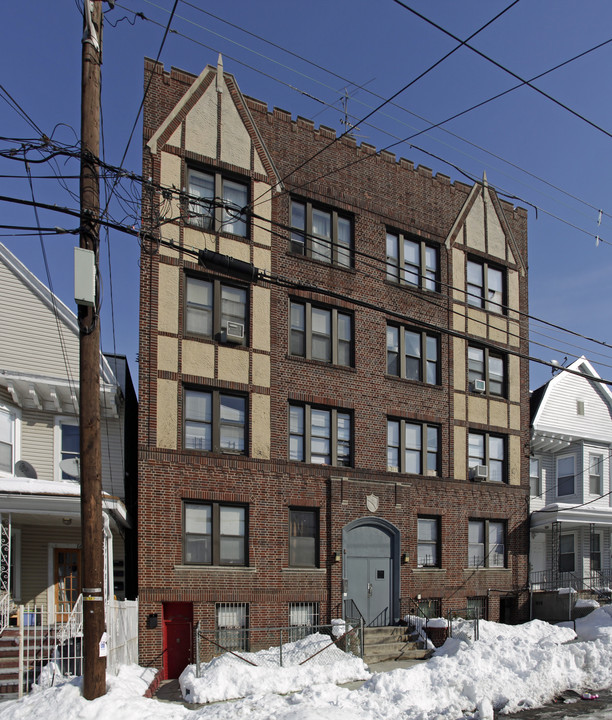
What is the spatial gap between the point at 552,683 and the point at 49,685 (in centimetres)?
1007

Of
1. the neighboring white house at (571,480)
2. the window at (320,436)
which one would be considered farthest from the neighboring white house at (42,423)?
the neighboring white house at (571,480)

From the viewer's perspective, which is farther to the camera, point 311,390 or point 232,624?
point 311,390

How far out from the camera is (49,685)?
1300 cm

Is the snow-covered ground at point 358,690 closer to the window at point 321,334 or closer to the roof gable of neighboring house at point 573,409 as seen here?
the window at point 321,334

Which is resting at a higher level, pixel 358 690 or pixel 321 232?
pixel 321 232

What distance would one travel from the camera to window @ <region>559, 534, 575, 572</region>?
91.8 ft

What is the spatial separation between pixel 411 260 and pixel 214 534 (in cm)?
1100

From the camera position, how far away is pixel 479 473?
24281mm

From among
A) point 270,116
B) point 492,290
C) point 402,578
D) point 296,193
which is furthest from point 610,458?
point 270,116

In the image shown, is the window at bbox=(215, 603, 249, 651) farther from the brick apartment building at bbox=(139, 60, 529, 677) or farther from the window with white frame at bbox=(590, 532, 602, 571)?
the window with white frame at bbox=(590, 532, 602, 571)

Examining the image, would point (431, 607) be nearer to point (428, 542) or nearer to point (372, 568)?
point (428, 542)

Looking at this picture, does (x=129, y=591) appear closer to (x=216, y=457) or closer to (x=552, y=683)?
(x=216, y=457)

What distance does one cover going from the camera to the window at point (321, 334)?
2158 cm

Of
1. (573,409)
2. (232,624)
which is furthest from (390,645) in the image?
(573,409)
